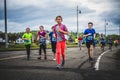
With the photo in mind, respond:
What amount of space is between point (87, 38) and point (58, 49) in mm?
4159

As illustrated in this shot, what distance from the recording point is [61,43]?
9.41m

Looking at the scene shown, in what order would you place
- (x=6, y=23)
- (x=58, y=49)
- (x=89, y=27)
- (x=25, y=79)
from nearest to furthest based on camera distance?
1. (x=25, y=79)
2. (x=58, y=49)
3. (x=89, y=27)
4. (x=6, y=23)

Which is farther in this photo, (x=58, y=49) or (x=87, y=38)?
(x=87, y=38)

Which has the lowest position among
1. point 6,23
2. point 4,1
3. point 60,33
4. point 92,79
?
point 92,79

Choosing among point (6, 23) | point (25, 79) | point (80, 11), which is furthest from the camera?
point (80, 11)

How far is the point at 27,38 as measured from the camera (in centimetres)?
1387

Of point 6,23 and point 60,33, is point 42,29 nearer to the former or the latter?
point 60,33

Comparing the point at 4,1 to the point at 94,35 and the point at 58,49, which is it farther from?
the point at 58,49

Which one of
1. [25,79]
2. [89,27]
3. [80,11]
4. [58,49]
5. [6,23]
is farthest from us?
[80,11]

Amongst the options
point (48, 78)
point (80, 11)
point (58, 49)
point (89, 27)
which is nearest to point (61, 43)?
point (58, 49)

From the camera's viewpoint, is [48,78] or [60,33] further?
[60,33]

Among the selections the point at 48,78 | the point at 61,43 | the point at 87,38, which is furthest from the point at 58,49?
the point at 87,38

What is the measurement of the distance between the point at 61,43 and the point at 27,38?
15.9ft

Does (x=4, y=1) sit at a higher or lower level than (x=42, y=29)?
higher
